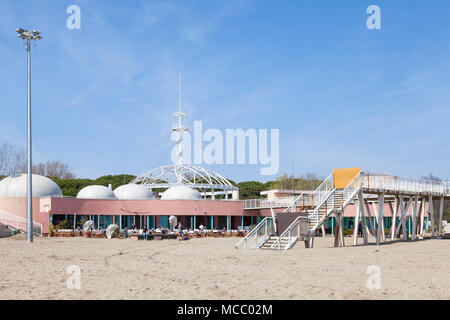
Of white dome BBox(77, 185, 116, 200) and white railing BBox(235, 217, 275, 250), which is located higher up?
white dome BBox(77, 185, 116, 200)

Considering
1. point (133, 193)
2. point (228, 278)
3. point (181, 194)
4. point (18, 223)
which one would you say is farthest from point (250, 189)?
point (228, 278)

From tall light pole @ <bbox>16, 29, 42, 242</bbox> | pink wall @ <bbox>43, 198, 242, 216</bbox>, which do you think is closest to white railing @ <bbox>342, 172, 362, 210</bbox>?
tall light pole @ <bbox>16, 29, 42, 242</bbox>

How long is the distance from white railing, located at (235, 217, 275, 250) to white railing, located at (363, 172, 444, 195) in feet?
20.3

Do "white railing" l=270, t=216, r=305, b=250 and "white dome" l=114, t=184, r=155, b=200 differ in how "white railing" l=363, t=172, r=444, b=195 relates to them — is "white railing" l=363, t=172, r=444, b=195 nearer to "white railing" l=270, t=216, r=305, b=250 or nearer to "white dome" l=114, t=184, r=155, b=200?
"white railing" l=270, t=216, r=305, b=250

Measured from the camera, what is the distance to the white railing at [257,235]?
22438mm

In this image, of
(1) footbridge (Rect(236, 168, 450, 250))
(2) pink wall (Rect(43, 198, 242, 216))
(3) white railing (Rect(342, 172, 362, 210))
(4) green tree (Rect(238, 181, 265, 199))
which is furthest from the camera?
(4) green tree (Rect(238, 181, 265, 199))

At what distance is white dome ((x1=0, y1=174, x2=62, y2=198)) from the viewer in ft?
139

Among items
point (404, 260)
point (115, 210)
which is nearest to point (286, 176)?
point (115, 210)

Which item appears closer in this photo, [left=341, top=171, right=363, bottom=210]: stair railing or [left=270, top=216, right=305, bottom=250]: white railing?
[left=270, top=216, right=305, bottom=250]: white railing

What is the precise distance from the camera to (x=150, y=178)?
65.2 m

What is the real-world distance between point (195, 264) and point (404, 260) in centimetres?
657

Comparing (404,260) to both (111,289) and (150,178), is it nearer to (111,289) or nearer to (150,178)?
(111,289)

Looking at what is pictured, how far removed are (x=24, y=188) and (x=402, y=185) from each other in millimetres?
30661

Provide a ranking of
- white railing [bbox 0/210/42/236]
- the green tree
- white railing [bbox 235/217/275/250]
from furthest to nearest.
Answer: the green tree, white railing [bbox 0/210/42/236], white railing [bbox 235/217/275/250]
